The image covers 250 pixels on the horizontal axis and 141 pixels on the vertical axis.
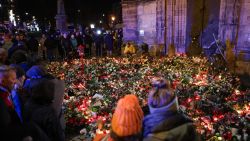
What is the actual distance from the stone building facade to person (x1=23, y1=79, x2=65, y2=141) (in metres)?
9.85

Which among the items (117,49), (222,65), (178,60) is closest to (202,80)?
→ (222,65)

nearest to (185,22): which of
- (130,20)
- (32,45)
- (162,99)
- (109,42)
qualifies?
(130,20)

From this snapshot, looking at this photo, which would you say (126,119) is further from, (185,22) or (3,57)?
(185,22)

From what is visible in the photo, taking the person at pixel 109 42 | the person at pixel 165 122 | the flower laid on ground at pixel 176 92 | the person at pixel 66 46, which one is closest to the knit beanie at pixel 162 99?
the person at pixel 165 122

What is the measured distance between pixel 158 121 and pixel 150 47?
14.2 metres

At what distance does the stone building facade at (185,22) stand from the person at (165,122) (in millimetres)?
9767

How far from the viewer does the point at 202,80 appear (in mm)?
9062

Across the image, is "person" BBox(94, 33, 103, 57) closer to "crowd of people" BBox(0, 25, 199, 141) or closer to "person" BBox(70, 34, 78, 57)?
"person" BBox(70, 34, 78, 57)

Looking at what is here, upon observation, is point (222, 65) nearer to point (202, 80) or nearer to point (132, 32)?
point (202, 80)

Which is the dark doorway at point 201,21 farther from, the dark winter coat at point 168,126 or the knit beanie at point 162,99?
the dark winter coat at point 168,126

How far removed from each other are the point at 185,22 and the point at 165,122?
12.6 m

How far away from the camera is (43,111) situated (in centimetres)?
364

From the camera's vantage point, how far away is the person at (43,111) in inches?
142

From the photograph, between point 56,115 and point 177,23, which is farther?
point 177,23
